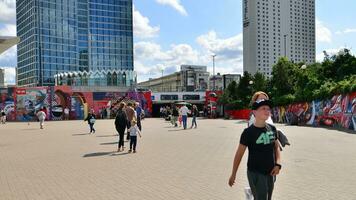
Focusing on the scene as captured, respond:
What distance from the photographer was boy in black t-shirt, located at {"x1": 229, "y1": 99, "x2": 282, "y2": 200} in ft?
15.5

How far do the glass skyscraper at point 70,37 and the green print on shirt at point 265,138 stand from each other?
11072 cm

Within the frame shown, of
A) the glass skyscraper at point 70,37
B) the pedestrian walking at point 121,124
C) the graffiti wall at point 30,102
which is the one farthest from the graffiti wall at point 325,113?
the glass skyscraper at point 70,37

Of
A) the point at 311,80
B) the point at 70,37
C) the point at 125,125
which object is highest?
A: the point at 70,37

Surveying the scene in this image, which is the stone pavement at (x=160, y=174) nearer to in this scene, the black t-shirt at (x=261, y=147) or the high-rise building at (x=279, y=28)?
the black t-shirt at (x=261, y=147)

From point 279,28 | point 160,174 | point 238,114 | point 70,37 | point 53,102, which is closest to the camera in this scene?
point 160,174

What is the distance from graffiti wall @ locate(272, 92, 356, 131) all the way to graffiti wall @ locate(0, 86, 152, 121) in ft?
83.7

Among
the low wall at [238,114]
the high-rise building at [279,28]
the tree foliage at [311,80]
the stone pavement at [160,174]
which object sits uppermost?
the high-rise building at [279,28]

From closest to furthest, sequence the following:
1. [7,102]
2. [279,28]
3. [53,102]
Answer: [7,102] < [53,102] < [279,28]

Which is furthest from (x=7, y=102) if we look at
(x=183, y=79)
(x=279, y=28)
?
(x=183, y=79)

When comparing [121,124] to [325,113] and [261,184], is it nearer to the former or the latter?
[261,184]

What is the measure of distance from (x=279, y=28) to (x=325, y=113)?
5263 centimetres

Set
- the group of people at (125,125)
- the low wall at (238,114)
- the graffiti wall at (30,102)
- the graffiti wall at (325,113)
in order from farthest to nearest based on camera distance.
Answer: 1. the graffiti wall at (30,102)
2. the low wall at (238,114)
3. the graffiti wall at (325,113)
4. the group of people at (125,125)

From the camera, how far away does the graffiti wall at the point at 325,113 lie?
25.4 m

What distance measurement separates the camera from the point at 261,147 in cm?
472
